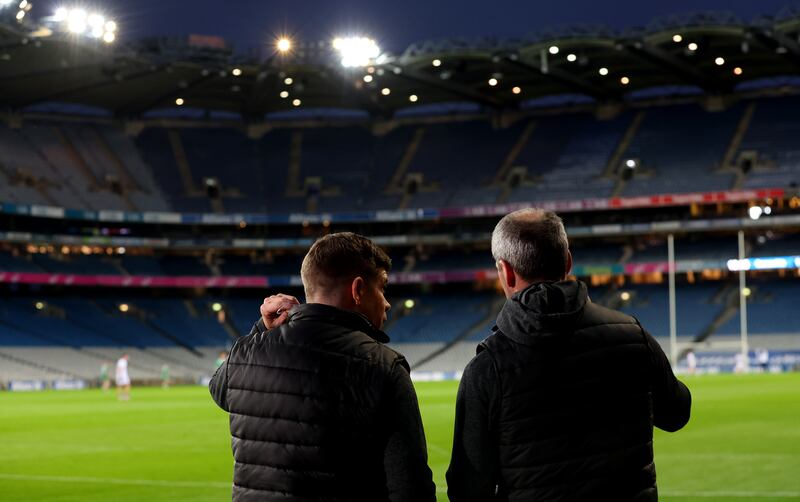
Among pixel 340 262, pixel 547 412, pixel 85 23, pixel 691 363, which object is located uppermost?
pixel 85 23

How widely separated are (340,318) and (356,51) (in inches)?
2571

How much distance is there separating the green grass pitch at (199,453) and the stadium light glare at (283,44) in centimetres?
3967

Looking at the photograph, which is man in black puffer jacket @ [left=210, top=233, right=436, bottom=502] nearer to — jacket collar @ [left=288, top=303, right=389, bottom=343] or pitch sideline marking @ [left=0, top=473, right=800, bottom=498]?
jacket collar @ [left=288, top=303, right=389, bottom=343]

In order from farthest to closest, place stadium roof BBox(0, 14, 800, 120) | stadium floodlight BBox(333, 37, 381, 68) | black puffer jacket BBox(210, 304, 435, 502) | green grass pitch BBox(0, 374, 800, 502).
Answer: stadium floodlight BBox(333, 37, 381, 68) < stadium roof BBox(0, 14, 800, 120) < green grass pitch BBox(0, 374, 800, 502) < black puffer jacket BBox(210, 304, 435, 502)

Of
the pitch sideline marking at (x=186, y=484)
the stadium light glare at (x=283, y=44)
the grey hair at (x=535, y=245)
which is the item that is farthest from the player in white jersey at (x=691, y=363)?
the grey hair at (x=535, y=245)

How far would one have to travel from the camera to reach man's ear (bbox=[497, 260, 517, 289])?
462cm

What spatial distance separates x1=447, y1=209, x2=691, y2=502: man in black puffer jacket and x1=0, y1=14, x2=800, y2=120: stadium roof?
201ft

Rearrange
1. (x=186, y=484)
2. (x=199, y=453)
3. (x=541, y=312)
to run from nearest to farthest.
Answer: (x=541, y=312), (x=186, y=484), (x=199, y=453)

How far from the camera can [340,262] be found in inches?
183

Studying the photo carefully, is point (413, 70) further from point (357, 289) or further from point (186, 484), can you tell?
point (357, 289)

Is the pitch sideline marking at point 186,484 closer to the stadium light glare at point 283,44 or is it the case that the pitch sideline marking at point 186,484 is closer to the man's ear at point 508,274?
the man's ear at point 508,274

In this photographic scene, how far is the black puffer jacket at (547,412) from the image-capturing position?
14.4ft

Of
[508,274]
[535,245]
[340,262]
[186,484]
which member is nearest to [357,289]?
[340,262]

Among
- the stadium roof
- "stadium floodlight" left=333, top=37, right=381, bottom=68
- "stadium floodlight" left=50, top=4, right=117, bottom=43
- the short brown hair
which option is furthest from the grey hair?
"stadium floodlight" left=333, top=37, right=381, bottom=68
